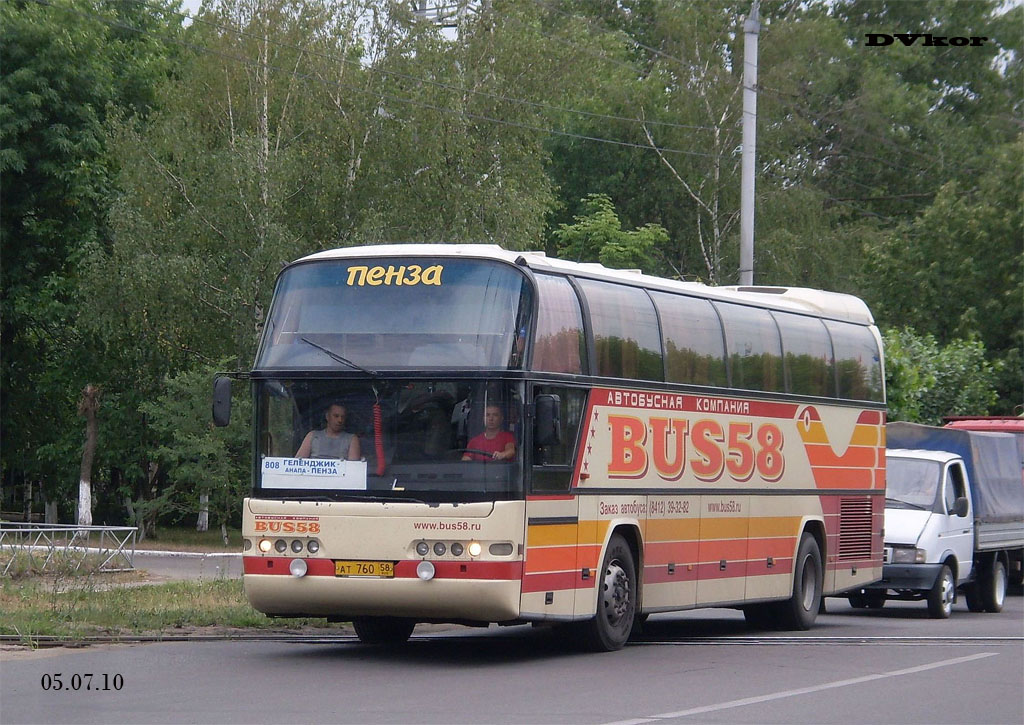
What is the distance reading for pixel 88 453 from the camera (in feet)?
147

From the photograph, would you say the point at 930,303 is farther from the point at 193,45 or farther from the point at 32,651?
the point at 32,651

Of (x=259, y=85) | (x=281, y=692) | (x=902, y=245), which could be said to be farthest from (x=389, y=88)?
(x=281, y=692)

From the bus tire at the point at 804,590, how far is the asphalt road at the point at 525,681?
1.61 meters

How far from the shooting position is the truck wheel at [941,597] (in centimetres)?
2214

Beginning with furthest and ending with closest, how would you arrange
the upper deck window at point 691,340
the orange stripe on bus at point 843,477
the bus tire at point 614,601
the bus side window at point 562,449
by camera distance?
the orange stripe on bus at point 843,477 → the upper deck window at point 691,340 → the bus tire at point 614,601 → the bus side window at point 562,449

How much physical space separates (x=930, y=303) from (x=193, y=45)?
2367 centimetres

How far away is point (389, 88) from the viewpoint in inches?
1583

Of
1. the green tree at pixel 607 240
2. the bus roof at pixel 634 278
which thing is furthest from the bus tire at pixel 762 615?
the green tree at pixel 607 240

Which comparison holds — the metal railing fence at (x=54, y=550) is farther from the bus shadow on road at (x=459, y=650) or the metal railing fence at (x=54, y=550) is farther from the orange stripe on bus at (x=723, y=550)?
the orange stripe on bus at (x=723, y=550)

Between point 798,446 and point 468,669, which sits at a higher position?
point 798,446

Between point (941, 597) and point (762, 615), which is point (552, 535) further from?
point (941, 597)

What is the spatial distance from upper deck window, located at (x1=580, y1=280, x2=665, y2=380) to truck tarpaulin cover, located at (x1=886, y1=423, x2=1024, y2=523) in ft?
31.6

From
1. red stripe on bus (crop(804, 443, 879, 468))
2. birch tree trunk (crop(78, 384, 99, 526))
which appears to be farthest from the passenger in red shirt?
birch tree trunk (crop(78, 384, 99, 526))

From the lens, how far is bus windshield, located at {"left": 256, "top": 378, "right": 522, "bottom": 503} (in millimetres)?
13867
